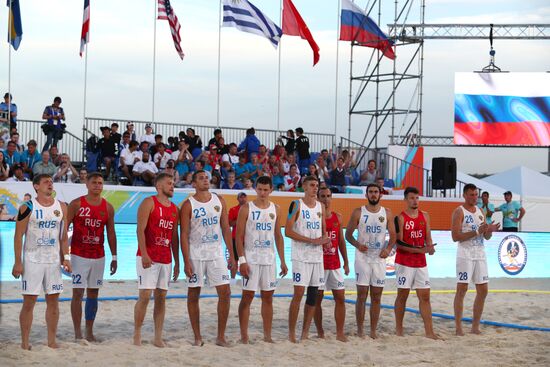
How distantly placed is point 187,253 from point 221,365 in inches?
58.5

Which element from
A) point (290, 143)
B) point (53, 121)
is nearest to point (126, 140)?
point (53, 121)

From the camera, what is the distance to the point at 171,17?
2350 cm

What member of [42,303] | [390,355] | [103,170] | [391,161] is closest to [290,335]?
[390,355]

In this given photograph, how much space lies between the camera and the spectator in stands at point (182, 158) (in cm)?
2053

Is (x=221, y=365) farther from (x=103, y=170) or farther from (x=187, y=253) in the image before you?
(x=103, y=170)

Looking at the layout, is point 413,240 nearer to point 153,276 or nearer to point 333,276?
point 333,276

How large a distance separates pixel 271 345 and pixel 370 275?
1798 millimetres

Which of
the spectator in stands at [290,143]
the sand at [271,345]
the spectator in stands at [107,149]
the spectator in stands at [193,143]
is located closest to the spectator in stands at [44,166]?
the spectator in stands at [107,149]

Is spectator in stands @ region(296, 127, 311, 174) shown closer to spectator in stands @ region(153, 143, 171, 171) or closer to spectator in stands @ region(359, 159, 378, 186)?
spectator in stands @ region(359, 159, 378, 186)

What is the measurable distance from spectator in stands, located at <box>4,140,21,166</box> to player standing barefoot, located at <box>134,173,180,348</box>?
10.3 m

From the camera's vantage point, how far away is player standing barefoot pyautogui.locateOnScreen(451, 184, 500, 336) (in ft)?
36.3

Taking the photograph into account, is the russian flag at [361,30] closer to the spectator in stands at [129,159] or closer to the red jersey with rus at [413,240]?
the spectator in stands at [129,159]

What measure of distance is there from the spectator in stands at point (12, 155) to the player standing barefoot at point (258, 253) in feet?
33.9

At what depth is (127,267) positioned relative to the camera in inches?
616
